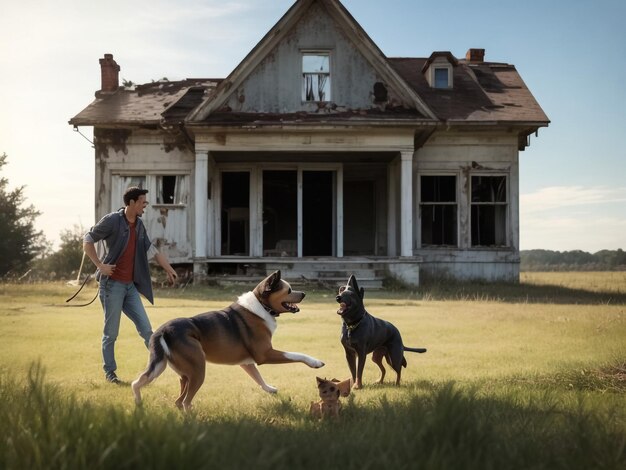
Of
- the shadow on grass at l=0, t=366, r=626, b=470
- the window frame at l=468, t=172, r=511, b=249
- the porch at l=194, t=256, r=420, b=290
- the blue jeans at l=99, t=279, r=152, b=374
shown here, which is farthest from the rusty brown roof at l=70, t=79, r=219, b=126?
the shadow on grass at l=0, t=366, r=626, b=470

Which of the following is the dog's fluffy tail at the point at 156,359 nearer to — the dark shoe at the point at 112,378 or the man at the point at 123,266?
the dark shoe at the point at 112,378

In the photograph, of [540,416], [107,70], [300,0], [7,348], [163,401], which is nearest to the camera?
[540,416]

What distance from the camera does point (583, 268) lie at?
32.7 meters

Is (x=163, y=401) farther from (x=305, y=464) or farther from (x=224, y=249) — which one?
(x=224, y=249)

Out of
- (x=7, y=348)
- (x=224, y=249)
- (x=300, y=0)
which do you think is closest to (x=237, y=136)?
(x=300, y=0)

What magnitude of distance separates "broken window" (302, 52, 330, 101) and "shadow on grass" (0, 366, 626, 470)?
1474cm

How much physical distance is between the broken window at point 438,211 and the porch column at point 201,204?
22.2ft

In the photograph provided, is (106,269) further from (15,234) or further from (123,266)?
(15,234)

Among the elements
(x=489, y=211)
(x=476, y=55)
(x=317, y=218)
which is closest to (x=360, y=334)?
(x=489, y=211)

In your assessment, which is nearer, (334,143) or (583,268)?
(334,143)

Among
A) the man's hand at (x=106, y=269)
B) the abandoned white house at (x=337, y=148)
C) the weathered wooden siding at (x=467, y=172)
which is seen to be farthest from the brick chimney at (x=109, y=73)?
the man's hand at (x=106, y=269)

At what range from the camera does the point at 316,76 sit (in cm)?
1855

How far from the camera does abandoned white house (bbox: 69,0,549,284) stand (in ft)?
58.0

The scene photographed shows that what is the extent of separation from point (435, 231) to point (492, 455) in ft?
56.6
